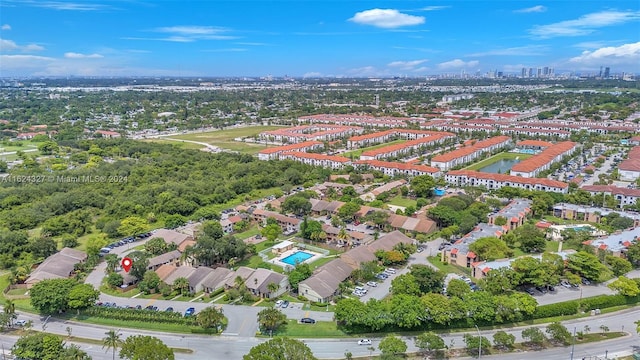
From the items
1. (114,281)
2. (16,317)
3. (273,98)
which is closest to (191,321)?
(114,281)

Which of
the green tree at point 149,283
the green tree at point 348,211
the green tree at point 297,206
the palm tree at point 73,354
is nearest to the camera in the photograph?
the palm tree at point 73,354

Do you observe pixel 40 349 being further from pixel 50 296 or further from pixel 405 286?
pixel 405 286

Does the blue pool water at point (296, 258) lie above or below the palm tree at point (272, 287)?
below

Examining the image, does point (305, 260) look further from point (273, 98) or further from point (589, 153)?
A: point (273, 98)

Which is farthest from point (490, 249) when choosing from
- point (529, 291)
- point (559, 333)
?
point (559, 333)

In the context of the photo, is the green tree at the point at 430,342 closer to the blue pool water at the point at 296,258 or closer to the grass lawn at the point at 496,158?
the blue pool water at the point at 296,258

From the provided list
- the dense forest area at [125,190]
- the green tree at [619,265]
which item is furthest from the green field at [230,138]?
the green tree at [619,265]
